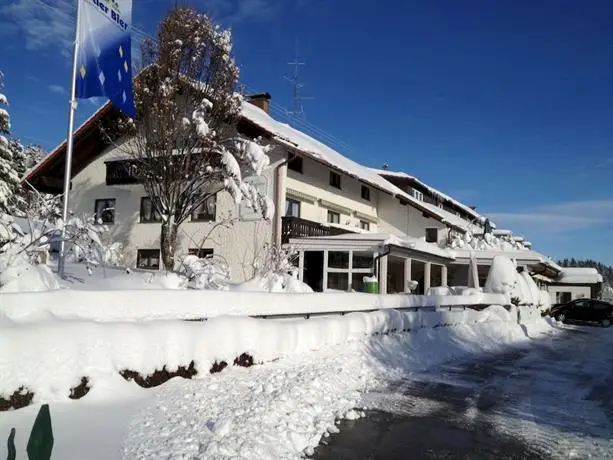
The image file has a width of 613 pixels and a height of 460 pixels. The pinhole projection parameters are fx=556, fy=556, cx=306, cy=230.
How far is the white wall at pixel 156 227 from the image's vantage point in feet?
71.5

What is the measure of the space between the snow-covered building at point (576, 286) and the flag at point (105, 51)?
181ft

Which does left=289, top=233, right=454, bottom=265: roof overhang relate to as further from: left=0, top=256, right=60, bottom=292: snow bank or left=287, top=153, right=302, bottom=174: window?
left=0, top=256, right=60, bottom=292: snow bank

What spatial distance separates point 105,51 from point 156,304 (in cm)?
523

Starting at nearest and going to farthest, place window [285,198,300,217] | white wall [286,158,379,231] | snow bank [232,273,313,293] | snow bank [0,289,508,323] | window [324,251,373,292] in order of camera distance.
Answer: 1. snow bank [0,289,508,323]
2. snow bank [232,273,313,293]
3. window [285,198,300,217]
4. window [324,251,373,292]
5. white wall [286,158,379,231]

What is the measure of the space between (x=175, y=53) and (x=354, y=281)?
1193cm

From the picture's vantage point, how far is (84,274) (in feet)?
41.0

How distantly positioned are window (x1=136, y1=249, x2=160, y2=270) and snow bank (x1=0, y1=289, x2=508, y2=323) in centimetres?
1385

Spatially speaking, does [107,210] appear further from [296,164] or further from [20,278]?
[20,278]

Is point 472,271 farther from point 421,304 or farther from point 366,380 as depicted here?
point 366,380

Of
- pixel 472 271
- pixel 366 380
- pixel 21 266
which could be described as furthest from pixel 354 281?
pixel 21 266

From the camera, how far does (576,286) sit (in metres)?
59.4

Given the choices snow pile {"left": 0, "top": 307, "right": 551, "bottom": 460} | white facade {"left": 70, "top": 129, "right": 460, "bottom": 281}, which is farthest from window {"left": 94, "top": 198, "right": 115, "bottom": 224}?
snow pile {"left": 0, "top": 307, "right": 551, "bottom": 460}

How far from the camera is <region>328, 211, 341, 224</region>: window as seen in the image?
27.0 metres

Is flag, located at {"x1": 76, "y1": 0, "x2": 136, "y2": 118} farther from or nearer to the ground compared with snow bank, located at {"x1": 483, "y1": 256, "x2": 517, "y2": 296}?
farther from the ground
